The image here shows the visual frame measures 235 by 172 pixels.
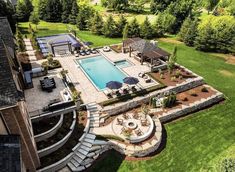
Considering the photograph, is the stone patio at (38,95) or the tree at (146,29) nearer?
the stone patio at (38,95)

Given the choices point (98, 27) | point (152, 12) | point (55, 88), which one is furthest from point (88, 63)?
point (152, 12)

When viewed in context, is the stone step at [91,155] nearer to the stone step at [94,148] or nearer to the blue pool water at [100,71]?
the stone step at [94,148]

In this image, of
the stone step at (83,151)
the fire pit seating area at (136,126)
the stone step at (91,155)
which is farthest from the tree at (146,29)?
the stone step at (83,151)

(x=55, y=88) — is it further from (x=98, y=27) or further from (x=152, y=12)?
(x=152, y=12)

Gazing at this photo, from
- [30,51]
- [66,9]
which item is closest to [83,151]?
[30,51]

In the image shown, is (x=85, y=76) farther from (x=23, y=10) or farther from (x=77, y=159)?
(x=23, y=10)
